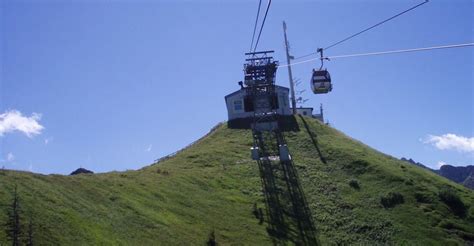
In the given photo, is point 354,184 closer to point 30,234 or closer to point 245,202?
point 245,202

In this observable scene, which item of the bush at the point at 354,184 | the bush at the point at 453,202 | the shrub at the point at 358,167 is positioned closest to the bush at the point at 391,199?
the bush at the point at 354,184

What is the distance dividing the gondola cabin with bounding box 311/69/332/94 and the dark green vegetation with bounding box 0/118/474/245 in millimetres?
11425

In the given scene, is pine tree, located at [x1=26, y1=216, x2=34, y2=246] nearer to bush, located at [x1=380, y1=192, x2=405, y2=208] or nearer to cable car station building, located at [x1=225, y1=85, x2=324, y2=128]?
bush, located at [x1=380, y1=192, x2=405, y2=208]

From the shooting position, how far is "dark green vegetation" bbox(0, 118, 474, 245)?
31.4 m

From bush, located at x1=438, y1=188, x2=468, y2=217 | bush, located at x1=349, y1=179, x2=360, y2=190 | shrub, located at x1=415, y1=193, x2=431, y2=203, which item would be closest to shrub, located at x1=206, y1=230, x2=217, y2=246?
bush, located at x1=349, y1=179, x2=360, y2=190

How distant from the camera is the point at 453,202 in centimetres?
5022

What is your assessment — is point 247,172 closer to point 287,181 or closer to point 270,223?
point 287,181

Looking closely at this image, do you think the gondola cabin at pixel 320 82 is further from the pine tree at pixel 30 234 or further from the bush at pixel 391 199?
the pine tree at pixel 30 234

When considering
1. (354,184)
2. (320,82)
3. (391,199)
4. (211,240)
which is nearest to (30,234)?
(211,240)

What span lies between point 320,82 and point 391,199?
1521 cm

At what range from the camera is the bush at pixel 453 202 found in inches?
1921

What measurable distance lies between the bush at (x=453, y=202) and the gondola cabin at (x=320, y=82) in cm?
1829

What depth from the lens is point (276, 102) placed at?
8012 centimetres

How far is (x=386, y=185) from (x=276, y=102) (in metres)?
29.7
